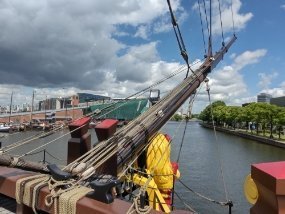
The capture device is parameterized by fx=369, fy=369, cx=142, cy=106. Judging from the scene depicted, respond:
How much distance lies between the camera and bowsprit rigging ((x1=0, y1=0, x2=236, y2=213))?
3.07 meters

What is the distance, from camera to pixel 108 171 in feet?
19.1

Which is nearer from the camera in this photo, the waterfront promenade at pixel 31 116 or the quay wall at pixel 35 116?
the waterfront promenade at pixel 31 116

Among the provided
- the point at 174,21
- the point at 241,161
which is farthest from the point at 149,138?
the point at 241,161

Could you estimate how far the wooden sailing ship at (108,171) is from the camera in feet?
9.75

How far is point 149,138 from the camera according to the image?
6945 mm

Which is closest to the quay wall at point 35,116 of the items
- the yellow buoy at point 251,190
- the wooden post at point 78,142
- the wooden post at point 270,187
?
the wooden post at point 78,142

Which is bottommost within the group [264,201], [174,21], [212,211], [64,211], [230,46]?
[212,211]

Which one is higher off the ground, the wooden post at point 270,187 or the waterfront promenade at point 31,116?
the waterfront promenade at point 31,116

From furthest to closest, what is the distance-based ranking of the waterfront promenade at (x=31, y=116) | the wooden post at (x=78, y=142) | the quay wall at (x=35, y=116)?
1. the quay wall at (x=35, y=116)
2. the waterfront promenade at (x=31, y=116)
3. the wooden post at (x=78, y=142)

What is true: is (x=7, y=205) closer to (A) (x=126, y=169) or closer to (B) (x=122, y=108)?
(A) (x=126, y=169)

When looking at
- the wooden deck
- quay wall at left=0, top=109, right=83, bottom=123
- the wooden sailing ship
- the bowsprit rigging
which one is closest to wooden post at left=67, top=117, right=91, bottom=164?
the wooden sailing ship

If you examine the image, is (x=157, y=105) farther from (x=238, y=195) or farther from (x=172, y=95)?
(x=238, y=195)

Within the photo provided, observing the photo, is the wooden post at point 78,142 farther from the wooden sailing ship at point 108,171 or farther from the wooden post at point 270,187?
the wooden post at point 270,187

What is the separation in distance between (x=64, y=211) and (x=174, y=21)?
481 centimetres
